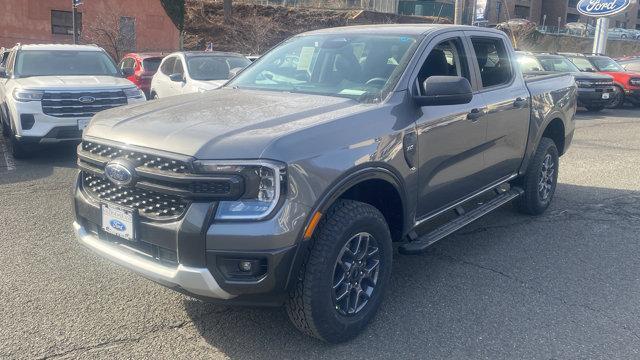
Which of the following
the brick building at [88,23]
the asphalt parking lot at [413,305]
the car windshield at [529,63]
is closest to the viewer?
the asphalt parking lot at [413,305]

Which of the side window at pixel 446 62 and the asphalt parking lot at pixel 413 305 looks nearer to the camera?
the asphalt parking lot at pixel 413 305

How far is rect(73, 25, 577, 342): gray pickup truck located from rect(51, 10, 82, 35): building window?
24.3m

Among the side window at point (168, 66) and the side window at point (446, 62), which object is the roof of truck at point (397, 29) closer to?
the side window at point (446, 62)

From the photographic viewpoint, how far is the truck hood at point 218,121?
301 centimetres

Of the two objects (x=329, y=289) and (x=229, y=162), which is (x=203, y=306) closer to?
(x=329, y=289)

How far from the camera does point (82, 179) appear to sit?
3.75m

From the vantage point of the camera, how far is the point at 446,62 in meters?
4.55

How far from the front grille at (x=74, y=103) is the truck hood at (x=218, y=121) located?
4892mm

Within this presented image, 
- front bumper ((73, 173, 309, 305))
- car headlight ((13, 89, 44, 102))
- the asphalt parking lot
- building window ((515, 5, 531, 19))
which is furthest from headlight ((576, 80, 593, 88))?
building window ((515, 5, 531, 19))

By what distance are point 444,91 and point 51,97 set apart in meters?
6.52

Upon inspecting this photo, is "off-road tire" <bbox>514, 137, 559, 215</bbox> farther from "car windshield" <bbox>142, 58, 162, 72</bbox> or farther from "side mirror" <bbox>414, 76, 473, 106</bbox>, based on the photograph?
"car windshield" <bbox>142, 58, 162, 72</bbox>

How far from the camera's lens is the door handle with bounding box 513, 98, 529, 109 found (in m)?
5.16

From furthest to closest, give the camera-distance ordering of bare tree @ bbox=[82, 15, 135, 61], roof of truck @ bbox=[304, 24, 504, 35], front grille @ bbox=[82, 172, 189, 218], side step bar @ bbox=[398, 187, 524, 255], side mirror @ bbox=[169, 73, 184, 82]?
bare tree @ bbox=[82, 15, 135, 61], side mirror @ bbox=[169, 73, 184, 82], roof of truck @ bbox=[304, 24, 504, 35], side step bar @ bbox=[398, 187, 524, 255], front grille @ bbox=[82, 172, 189, 218]

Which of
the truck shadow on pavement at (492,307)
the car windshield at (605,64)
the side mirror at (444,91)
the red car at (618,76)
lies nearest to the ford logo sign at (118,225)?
the truck shadow on pavement at (492,307)
